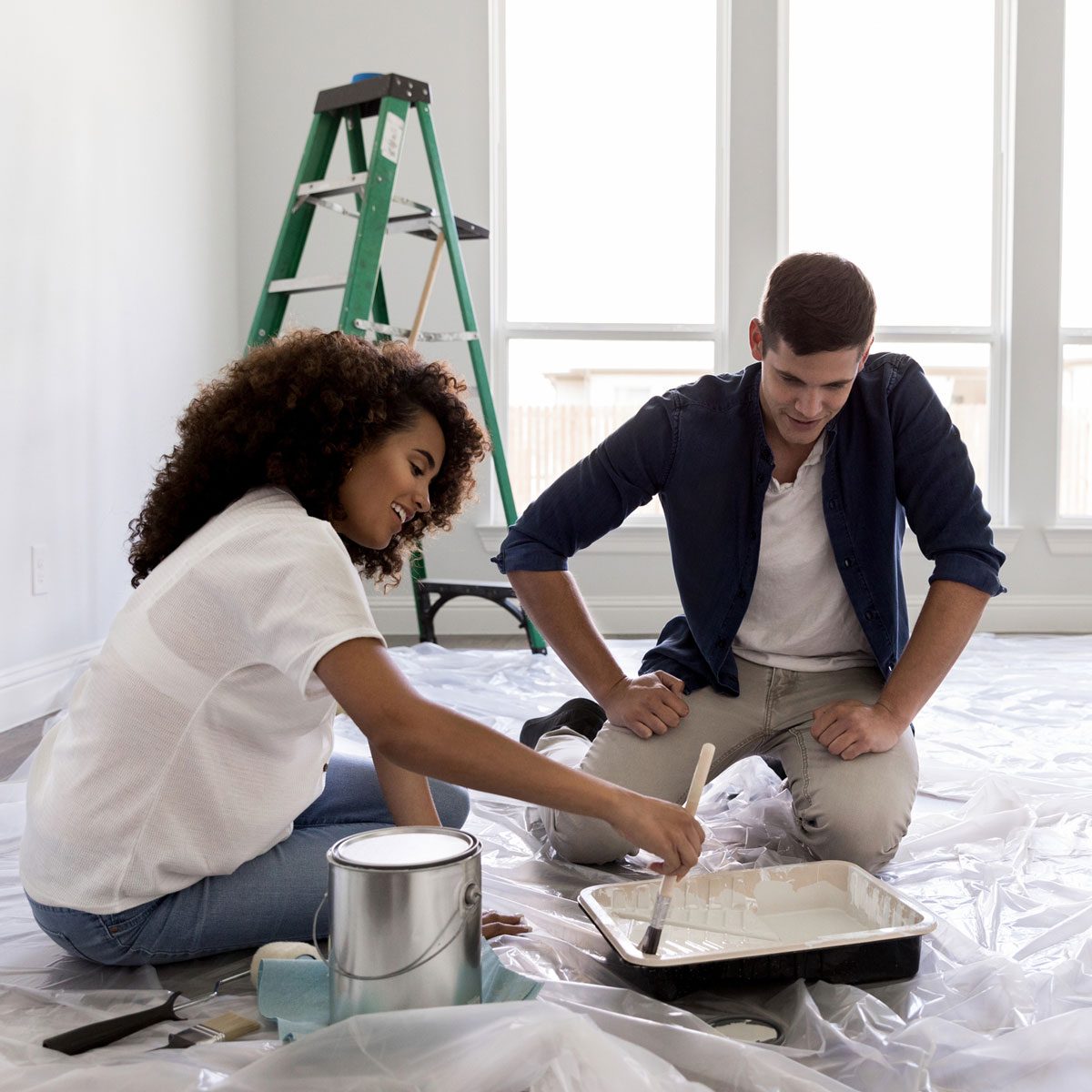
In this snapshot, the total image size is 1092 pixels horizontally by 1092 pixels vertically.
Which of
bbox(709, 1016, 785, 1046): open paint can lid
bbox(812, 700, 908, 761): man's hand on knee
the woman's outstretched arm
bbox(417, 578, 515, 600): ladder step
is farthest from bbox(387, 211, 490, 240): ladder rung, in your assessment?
bbox(709, 1016, 785, 1046): open paint can lid

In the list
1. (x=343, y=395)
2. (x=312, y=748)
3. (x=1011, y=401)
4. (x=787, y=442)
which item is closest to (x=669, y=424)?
(x=787, y=442)

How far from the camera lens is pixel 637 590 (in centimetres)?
415

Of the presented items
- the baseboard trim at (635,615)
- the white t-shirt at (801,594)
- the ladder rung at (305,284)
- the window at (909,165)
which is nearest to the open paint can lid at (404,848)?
the white t-shirt at (801,594)

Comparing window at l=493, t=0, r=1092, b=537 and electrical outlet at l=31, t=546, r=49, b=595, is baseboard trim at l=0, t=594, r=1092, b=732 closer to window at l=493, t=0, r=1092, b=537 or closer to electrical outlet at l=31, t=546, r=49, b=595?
window at l=493, t=0, r=1092, b=537

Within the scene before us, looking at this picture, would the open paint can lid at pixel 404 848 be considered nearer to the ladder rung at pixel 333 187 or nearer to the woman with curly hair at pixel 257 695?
the woman with curly hair at pixel 257 695

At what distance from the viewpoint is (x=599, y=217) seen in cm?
421

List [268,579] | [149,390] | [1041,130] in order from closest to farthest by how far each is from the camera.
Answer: [268,579], [149,390], [1041,130]

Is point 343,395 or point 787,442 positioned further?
point 787,442

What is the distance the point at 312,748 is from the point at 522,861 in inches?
20.5

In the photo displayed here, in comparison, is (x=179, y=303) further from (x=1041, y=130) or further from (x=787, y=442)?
(x=1041, y=130)

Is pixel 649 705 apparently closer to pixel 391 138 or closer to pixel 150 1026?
pixel 150 1026

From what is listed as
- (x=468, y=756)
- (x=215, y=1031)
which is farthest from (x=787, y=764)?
(x=215, y=1031)

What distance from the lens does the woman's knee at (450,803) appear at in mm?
1518

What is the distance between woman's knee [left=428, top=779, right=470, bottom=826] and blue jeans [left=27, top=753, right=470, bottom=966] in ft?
0.65
